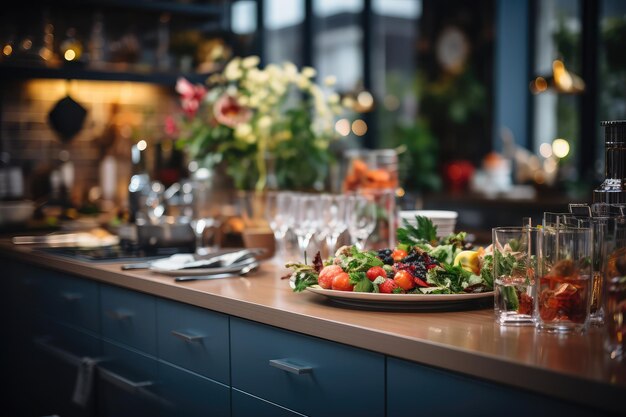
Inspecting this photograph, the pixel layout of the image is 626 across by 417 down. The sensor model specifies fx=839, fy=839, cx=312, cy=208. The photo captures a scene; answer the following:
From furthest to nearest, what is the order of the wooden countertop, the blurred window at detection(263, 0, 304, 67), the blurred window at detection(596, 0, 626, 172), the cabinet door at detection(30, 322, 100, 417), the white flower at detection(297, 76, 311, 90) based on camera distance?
the blurred window at detection(263, 0, 304, 67), the blurred window at detection(596, 0, 626, 172), the white flower at detection(297, 76, 311, 90), the cabinet door at detection(30, 322, 100, 417), the wooden countertop

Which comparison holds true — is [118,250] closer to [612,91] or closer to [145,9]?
[145,9]

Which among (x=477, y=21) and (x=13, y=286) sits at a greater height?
(x=477, y=21)

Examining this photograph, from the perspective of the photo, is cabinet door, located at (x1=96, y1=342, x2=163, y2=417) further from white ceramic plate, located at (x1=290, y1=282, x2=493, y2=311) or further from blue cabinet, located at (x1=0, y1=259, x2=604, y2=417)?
white ceramic plate, located at (x1=290, y1=282, x2=493, y2=311)

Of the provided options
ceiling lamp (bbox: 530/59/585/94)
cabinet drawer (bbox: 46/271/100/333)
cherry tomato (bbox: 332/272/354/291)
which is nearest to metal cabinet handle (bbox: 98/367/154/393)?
cabinet drawer (bbox: 46/271/100/333)

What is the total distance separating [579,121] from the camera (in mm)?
6977

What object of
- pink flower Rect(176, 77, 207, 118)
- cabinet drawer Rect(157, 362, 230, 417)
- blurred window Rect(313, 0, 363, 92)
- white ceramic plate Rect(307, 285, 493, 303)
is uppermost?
blurred window Rect(313, 0, 363, 92)

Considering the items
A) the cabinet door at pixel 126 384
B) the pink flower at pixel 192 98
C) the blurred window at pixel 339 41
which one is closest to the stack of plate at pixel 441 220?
the cabinet door at pixel 126 384

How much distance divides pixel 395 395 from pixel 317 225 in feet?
3.08

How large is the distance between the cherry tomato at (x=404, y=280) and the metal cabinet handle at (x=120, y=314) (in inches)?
38.1

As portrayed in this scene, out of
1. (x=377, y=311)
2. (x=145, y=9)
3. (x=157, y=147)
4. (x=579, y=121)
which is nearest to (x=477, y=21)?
(x=579, y=121)

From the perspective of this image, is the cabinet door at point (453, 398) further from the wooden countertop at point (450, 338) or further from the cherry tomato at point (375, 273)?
the cherry tomato at point (375, 273)

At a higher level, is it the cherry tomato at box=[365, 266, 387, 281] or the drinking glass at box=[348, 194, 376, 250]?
the drinking glass at box=[348, 194, 376, 250]

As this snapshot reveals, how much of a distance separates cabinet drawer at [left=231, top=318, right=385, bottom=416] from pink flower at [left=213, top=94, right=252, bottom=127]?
1.34 meters

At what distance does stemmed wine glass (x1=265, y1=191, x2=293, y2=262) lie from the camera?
8.04 ft
